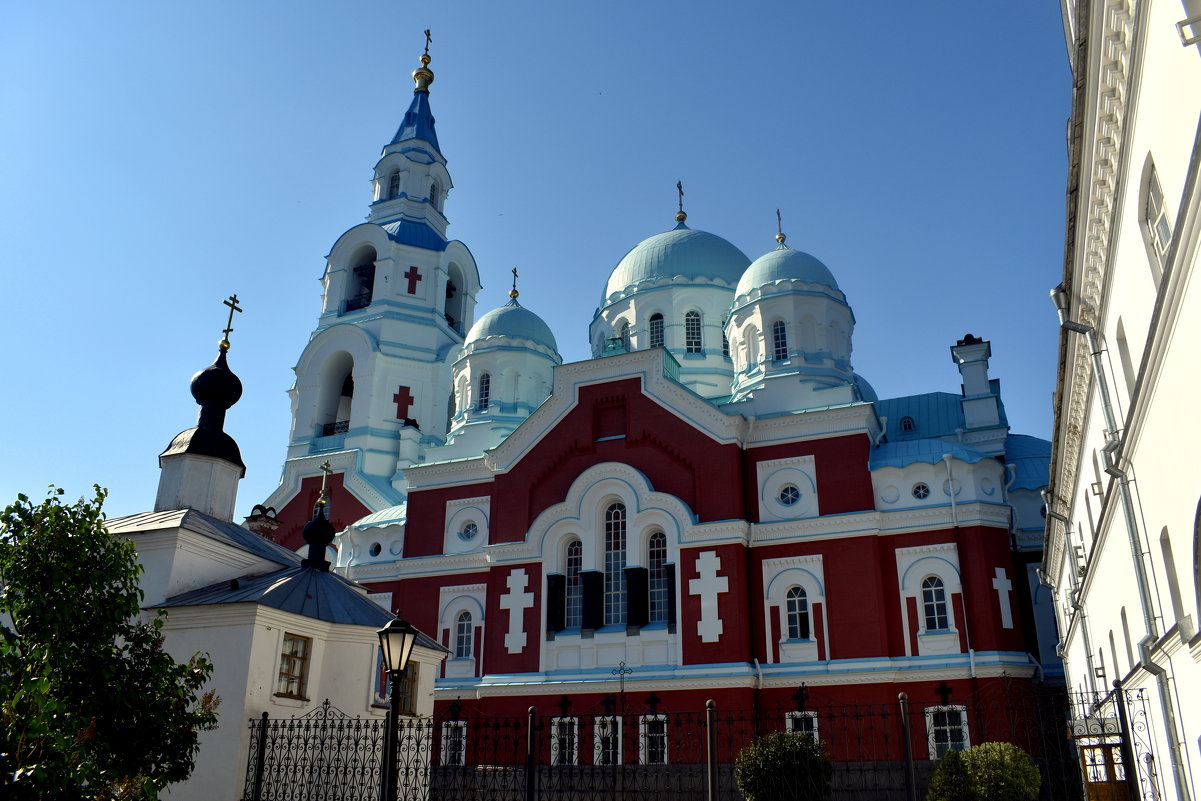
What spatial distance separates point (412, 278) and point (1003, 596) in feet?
73.6

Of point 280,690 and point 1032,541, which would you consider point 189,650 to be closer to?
point 280,690

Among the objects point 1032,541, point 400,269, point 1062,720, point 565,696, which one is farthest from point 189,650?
point 400,269

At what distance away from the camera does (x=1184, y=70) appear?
589cm

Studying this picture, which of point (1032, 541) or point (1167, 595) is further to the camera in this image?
point (1032, 541)

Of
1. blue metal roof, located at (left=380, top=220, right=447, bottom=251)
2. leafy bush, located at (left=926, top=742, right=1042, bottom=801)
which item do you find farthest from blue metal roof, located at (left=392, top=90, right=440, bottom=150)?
leafy bush, located at (left=926, top=742, right=1042, bottom=801)

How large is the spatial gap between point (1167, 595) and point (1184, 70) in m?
4.71

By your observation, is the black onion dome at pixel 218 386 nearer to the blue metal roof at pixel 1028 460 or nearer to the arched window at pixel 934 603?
the arched window at pixel 934 603

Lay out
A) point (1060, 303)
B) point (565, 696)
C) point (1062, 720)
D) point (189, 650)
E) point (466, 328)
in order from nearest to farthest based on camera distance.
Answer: point (1060, 303) → point (189, 650) → point (1062, 720) → point (565, 696) → point (466, 328)

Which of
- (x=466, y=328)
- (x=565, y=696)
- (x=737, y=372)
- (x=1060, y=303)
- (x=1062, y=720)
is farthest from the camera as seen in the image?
(x=466, y=328)

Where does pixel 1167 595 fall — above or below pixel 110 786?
above

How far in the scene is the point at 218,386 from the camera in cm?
1827

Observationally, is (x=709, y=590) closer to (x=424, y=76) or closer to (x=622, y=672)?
(x=622, y=672)

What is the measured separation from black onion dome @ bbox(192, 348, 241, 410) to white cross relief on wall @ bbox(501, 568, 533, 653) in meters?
8.69

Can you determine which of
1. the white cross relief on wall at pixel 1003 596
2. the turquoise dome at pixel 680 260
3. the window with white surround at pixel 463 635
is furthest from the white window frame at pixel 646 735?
the turquoise dome at pixel 680 260
